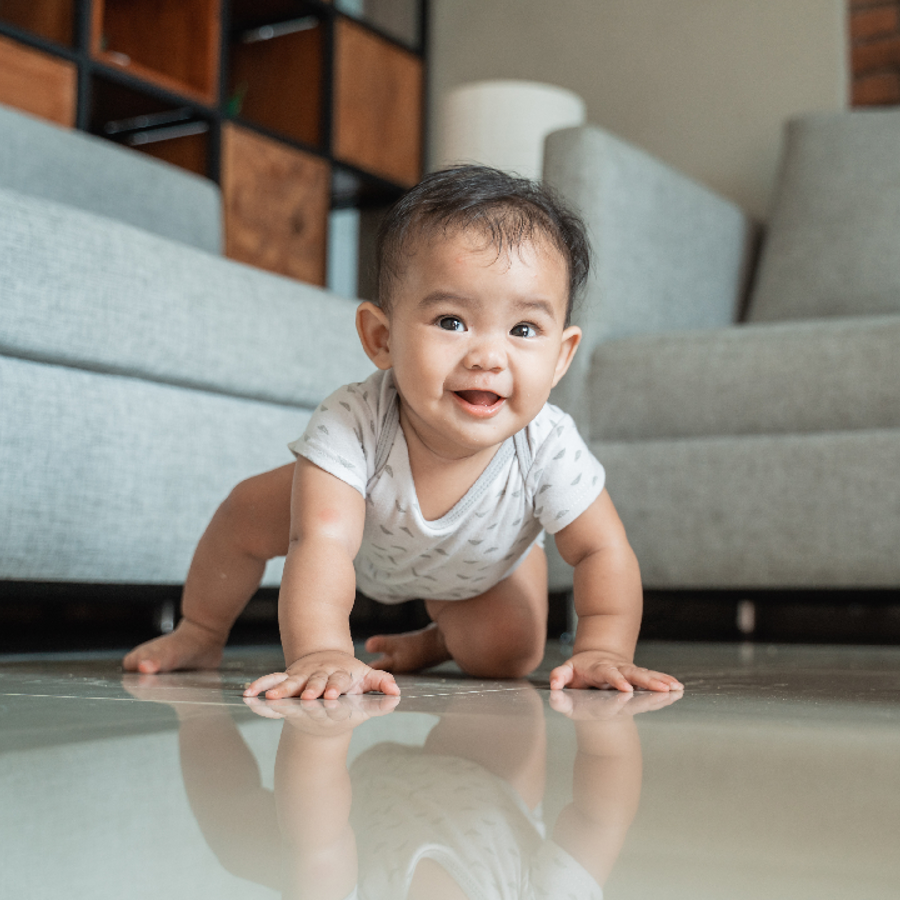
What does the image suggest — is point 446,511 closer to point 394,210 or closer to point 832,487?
point 394,210

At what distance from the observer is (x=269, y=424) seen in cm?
129

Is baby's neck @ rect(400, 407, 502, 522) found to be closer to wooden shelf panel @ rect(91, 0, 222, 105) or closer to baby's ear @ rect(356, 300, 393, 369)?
baby's ear @ rect(356, 300, 393, 369)

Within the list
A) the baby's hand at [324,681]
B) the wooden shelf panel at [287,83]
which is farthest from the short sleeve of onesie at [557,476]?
the wooden shelf panel at [287,83]

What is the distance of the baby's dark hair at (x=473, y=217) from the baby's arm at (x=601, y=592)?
18cm

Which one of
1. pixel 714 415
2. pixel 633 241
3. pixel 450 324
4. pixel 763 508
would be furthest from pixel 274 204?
pixel 450 324

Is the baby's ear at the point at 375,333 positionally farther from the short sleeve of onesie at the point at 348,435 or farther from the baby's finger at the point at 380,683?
the baby's finger at the point at 380,683

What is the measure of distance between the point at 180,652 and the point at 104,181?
1.27 m

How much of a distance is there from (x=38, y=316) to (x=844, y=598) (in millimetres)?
978

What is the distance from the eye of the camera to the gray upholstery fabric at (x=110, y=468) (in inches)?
40.6

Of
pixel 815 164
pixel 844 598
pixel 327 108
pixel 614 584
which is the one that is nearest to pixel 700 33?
pixel 815 164

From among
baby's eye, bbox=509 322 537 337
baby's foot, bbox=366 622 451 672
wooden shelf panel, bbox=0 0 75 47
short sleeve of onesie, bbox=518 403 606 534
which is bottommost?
baby's foot, bbox=366 622 451 672

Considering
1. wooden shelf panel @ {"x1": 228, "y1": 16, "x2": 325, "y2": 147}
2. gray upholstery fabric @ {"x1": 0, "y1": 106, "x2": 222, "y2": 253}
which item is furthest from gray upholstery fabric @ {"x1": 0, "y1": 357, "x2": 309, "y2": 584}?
wooden shelf panel @ {"x1": 228, "y1": 16, "x2": 325, "y2": 147}

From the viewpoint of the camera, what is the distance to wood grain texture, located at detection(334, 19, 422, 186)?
3082 mm

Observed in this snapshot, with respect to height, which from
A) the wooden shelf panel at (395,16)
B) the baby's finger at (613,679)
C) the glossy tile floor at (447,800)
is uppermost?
the wooden shelf panel at (395,16)
